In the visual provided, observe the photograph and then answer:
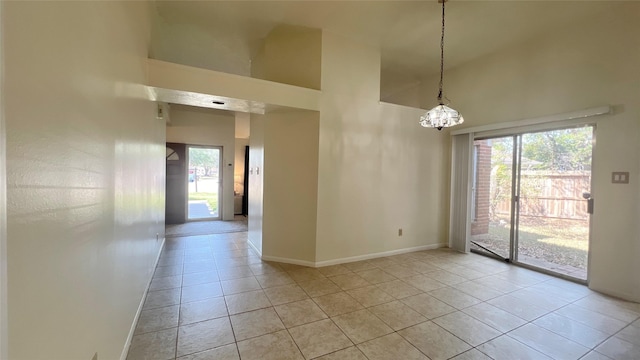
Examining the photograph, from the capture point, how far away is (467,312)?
104 inches

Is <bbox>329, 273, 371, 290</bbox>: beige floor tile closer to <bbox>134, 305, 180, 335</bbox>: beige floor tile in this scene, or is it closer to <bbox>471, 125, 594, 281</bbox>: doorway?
<bbox>134, 305, 180, 335</bbox>: beige floor tile

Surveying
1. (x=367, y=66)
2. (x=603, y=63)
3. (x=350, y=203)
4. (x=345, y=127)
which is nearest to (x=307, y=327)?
(x=350, y=203)

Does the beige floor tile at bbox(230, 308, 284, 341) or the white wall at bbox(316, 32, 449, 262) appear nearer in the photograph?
the beige floor tile at bbox(230, 308, 284, 341)

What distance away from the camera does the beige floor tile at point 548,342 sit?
206 centimetres

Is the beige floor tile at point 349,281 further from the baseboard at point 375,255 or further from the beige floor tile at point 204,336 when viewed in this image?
the beige floor tile at point 204,336

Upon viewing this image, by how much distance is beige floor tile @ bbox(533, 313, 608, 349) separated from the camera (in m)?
2.23

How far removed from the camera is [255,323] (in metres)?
A: 2.37

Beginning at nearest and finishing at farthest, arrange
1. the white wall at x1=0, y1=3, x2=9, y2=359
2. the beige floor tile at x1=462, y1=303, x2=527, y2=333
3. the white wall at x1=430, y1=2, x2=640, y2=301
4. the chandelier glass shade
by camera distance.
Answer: the white wall at x1=0, y1=3, x2=9, y2=359
the beige floor tile at x1=462, y1=303, x2=527, y2=333
the chandelier glass shade
the white wall at x1=430, y1=2, x2=640, y2=301

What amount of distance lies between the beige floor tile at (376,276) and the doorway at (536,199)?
2239 millimetres

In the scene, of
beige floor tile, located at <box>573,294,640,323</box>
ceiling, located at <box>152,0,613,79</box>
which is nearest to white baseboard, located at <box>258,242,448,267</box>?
beige floor tile, located at <box>573,294,640,323</box>

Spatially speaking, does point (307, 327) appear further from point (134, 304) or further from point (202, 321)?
point (134, 304)

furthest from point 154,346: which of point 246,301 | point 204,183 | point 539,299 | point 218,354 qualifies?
point 204,183

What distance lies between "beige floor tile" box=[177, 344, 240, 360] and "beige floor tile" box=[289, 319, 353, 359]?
1.59ft

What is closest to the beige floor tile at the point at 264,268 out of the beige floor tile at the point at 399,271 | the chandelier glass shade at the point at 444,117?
the beige floor tile at the point at 399,271
